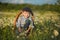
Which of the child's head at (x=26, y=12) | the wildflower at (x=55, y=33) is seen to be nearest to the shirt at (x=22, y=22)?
the child's head at (x=26, y=12)

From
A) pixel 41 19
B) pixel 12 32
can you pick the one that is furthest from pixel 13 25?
pixel 41 19

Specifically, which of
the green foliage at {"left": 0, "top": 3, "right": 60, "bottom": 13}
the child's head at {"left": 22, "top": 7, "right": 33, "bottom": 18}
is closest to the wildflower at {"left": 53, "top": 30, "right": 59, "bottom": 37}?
the green foliage at {"left": 0, "top": 3, "right": 60, "bottom": 13}

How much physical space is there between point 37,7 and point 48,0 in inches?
5.6

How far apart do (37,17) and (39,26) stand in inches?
3.9

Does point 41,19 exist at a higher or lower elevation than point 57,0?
lower

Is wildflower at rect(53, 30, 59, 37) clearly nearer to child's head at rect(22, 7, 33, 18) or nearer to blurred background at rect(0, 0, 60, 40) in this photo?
blurred background at rect(0, 0, 60, 40)

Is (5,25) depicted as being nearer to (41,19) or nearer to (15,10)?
(15,10)

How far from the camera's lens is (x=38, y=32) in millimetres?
1260

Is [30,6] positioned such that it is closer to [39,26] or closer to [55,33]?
[39,26]

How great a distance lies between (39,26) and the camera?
1.27 metres

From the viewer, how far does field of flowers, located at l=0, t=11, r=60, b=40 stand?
1.25 metres

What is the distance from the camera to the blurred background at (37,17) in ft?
4.12

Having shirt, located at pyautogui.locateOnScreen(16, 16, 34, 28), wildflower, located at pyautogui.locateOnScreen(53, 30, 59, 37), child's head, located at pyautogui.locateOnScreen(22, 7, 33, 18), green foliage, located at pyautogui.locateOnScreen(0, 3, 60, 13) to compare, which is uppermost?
green foliage, located at pyautogui.locateOnScreen(0, 3, 60, 13)

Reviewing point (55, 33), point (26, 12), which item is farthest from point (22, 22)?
point (55, 33)
